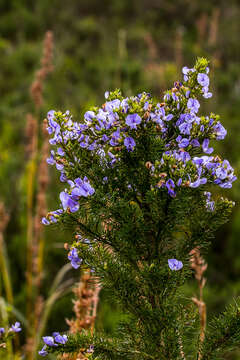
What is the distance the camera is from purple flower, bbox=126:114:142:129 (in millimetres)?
781

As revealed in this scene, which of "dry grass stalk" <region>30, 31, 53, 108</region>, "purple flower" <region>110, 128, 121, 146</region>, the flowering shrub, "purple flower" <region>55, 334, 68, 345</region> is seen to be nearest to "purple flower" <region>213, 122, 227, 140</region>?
the flowering shrub

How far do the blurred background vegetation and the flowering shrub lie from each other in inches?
4.5

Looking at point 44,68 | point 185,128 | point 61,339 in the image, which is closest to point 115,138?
point 185,128

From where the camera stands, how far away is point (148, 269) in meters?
0.80

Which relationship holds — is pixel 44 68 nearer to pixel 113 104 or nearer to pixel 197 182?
pixel 113 104

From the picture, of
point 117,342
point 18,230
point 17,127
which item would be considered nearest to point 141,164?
point 117,342

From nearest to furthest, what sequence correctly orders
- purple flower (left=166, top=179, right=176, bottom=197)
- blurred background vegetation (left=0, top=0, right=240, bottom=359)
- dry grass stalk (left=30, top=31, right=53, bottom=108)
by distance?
purple flower (left=166, top=179, right=176, bottom=197), dry grass stalk (left=30, top=31, right=53, bottom=108), blurred background vegetation (left=0, top=0, right=240, bottom=359)

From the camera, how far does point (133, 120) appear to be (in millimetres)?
787

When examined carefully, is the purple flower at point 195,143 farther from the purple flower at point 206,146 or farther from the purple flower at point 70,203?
the purple flower at point 70,203

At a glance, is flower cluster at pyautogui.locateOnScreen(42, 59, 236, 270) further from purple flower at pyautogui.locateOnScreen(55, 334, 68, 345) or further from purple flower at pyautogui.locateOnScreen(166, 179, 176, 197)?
purple flower at pyautogui.locateOnScreen(55, 334, 68, 345)

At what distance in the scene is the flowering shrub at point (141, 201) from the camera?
0.81m

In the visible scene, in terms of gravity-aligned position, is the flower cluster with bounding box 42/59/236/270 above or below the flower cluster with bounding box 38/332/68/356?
above

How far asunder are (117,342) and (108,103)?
1.78 ft

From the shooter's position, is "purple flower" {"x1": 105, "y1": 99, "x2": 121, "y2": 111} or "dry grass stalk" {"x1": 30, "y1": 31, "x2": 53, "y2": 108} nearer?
"purple flower" {"x1": 105, "y1": 99, "x2": 121, "y2": 111}
